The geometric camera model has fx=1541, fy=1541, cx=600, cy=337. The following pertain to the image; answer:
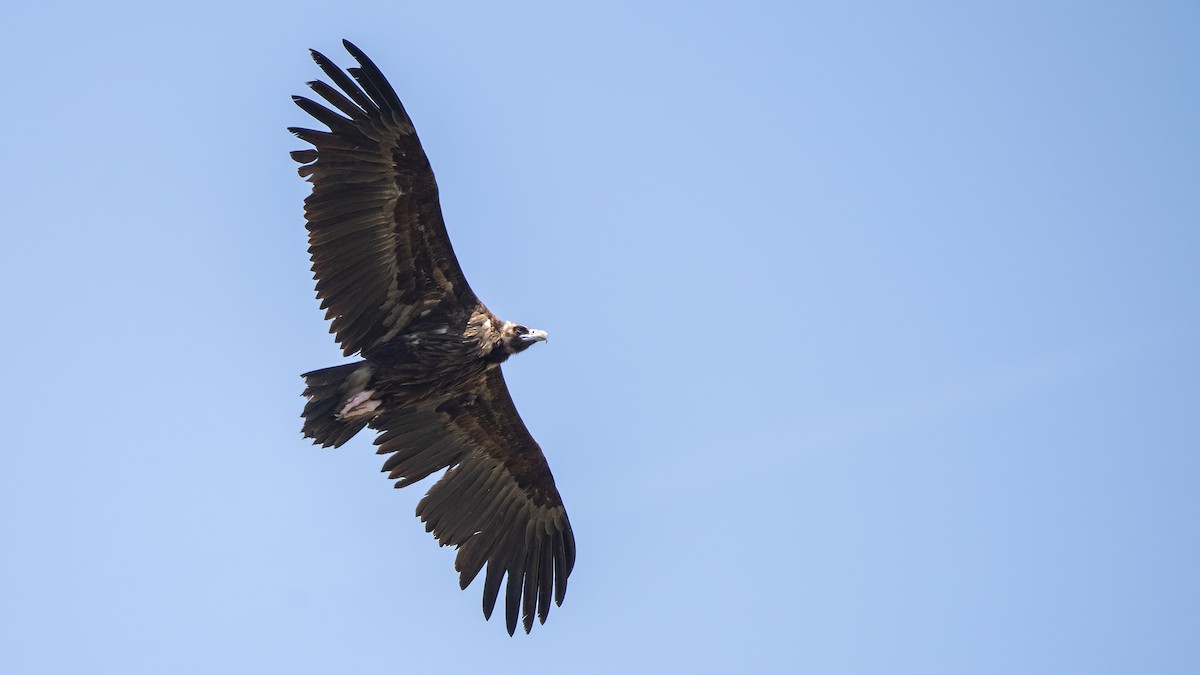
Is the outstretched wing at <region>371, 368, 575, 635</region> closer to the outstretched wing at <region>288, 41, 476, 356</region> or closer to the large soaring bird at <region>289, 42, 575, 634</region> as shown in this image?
the large soaring bird at <region>289, 42, 575, 634</region>

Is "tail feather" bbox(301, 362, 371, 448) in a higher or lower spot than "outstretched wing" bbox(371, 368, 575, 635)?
lower

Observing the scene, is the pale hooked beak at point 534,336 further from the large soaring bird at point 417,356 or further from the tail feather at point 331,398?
the tail feather at point 331,398

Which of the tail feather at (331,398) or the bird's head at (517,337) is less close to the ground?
the bird's head at (517,337)

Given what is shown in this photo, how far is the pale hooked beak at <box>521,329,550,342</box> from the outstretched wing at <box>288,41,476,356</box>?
852 millimetres

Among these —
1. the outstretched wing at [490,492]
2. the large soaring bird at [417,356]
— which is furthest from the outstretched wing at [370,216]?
the outstretched wing at [490,492]

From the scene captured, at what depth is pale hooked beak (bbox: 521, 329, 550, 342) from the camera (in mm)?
20062

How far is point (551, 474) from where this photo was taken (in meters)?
22.0

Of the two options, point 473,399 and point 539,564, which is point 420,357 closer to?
point 473,399

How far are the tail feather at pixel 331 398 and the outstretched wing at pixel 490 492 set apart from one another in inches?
61.4

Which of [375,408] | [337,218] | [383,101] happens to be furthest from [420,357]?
[383,101]

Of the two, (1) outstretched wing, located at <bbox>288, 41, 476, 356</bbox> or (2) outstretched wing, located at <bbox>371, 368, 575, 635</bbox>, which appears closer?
(1) outstretched wing, located at <bbox>288, 41, 476, 356</bbox>

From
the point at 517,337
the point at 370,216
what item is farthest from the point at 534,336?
the point at 370,216

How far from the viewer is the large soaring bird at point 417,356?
61.4 ft

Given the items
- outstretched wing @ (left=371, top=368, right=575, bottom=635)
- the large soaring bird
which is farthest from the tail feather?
outstretched wing @ (left=371, top=368, right=575, bottom=635)
